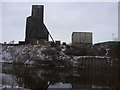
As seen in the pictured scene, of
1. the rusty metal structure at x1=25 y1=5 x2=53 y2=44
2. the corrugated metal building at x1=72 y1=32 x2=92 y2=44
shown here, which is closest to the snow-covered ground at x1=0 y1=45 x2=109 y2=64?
the rusty metal structure at x1=25 y1=5 x2=53 y2=44

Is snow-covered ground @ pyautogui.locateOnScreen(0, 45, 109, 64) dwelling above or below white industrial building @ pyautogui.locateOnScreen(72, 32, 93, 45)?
below

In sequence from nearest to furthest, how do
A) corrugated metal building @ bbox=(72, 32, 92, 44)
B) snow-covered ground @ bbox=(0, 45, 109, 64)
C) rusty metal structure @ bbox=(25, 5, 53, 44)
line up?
snow-covered ground @ bbox=(0, 45, 109, 64)
rusty metal structure @ bbox=(25, 5, 53, 44)
corrugated metal building @ bbox=(72, 32, 92, 44)

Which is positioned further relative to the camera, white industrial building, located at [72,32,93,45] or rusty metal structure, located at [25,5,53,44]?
white industrial building, located at [72,32,93,45]

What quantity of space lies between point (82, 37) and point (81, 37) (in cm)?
11

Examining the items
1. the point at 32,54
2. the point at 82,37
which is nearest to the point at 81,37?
the point at 82,37

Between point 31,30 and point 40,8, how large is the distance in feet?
7.74

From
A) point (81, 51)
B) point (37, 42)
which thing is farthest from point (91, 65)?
point (37, 42)

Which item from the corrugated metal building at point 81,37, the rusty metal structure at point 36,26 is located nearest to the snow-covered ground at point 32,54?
the rusty metal structure at point 36,26

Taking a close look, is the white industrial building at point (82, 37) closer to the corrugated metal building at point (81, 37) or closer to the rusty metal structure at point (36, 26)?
the corrugated metal building at point (81, 37)

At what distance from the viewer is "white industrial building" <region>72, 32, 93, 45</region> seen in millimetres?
18587

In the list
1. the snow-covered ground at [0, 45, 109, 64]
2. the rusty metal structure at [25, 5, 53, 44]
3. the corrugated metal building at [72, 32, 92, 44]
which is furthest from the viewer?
the corrugated metal building at [72, 32, 92, 44]

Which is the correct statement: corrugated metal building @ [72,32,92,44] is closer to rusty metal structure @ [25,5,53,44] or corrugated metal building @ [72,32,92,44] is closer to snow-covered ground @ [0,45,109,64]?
snow-covered ground @ [0,45,109,64]

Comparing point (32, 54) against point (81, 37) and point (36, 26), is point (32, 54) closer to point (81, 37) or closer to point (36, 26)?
point (36, 26)

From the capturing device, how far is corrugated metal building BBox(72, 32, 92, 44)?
732 inches
